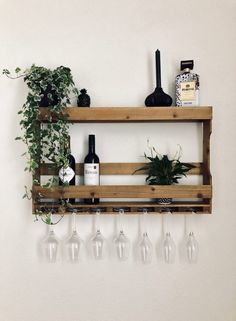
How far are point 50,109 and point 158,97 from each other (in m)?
0.50

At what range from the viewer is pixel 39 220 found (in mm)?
1872

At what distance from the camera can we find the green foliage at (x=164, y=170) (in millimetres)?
A: 1741

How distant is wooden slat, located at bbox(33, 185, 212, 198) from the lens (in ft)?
5.55

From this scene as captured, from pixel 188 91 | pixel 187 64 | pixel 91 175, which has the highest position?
pixel 187 64

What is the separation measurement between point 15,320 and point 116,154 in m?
0.97

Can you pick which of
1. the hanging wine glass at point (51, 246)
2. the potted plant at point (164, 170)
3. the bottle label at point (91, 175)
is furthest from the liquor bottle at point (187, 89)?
the hanging wine glass at point (51, 246)

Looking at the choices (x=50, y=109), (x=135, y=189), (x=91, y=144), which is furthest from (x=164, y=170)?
(x=50, y=109)

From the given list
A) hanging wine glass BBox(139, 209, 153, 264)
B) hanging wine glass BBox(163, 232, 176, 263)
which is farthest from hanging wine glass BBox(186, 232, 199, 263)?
hanging wine glass BBox(139, 209, 153, 264)

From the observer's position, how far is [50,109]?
166 centimetres

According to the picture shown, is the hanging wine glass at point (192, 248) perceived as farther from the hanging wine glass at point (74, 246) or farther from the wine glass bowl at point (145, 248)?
the hanging wine glass at point (74, 246)

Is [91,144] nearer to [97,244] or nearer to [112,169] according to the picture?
[112,169]

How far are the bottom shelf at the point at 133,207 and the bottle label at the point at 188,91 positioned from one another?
493 mm

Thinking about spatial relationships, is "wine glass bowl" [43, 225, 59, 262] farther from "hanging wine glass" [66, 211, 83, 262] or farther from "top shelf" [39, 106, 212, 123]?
"top shelf" [39, 106, 212, 123]

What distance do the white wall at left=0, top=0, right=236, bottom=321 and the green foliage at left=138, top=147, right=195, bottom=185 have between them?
86 mm
